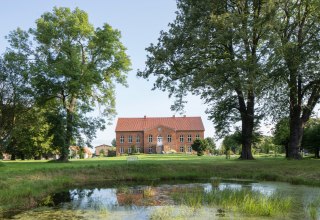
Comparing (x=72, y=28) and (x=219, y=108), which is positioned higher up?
(x=72, y=28)

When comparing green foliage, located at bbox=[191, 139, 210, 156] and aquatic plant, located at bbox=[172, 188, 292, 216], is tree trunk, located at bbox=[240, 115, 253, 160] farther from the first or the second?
green foliage, located at bbox=[191, 139, 210, 156]

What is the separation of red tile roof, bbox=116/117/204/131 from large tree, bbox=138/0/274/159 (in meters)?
58.9

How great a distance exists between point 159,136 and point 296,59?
6808 centimetres

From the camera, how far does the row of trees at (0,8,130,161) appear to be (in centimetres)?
3419

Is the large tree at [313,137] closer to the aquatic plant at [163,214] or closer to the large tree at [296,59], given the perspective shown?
the large tree at [296,59]

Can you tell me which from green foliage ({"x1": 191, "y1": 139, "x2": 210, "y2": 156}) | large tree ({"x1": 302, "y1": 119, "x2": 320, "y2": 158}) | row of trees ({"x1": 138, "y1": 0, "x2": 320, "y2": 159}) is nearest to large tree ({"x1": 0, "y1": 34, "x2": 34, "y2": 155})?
row of trees ({"x1": 138, "y1": 0, "x2": 320, "y2": 159})

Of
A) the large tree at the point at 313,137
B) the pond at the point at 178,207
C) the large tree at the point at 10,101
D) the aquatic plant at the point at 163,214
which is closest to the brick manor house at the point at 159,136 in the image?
the large tree at the point at 313,137

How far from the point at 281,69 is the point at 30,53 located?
85.0ft

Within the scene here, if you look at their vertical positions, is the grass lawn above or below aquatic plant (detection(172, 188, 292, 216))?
above

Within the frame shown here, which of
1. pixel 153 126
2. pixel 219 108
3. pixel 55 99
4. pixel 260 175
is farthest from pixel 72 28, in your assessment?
pixel 153 126

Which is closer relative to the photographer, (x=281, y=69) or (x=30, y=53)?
(x=281, y=69)

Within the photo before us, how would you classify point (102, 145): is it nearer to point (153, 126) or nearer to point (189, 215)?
point (153, 126)

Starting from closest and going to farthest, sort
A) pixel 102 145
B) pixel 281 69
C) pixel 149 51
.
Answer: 1. pixel 281 69
2. pixel 149 51
3. pixel 102 145

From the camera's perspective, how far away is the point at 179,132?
93.5m
